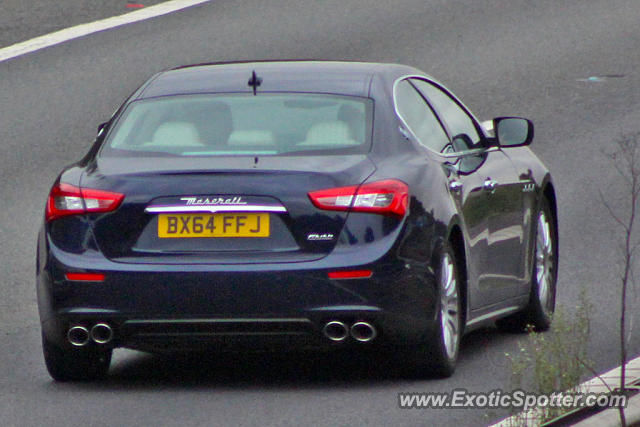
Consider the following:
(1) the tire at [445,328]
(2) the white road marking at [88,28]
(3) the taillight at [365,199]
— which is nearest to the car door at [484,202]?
(1) the tire at [445,328]

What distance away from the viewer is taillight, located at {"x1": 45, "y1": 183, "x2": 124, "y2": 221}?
7371 millimetres

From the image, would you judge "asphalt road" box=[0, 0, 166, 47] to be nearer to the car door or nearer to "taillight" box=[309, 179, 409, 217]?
the car door

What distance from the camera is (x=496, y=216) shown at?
8.73 m

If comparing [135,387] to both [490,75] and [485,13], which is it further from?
[485,13]

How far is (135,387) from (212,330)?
705 mm

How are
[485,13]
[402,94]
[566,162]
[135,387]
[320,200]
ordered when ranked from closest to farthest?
[320,200]
[135,387]
[402,94]
[566,162]
[485,13]

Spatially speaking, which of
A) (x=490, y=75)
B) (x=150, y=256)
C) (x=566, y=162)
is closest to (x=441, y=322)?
(x=150, y=256)

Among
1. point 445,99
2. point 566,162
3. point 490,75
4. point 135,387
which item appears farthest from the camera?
Result: point 490,75

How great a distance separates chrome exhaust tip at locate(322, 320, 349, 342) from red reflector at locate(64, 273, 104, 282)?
1.01 meters

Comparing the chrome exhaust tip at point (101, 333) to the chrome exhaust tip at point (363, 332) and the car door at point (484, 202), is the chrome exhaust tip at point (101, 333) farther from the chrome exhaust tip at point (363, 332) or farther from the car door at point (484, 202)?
the car door at point (484, 202)

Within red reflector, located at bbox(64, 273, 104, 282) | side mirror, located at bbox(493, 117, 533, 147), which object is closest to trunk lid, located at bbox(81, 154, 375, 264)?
red reflector, located at bbox(64, 273, 104, 282)

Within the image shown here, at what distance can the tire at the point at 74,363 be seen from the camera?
7816mm

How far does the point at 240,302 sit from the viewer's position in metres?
7.23

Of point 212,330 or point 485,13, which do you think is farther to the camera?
point 485,13
